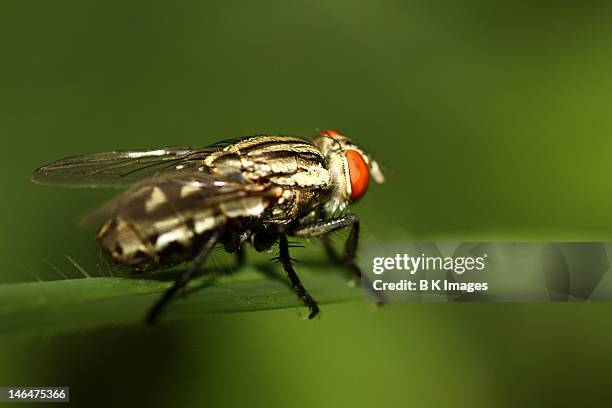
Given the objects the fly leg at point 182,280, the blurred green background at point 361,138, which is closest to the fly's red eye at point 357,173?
the blurred green background at point 361,138

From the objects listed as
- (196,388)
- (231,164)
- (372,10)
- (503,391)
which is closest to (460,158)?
(372,10)

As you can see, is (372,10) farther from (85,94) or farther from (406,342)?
(406,342)

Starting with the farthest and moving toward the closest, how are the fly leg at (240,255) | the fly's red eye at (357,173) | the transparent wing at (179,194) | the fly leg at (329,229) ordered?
the fly's red eye at (357,173), the fly leg at (329,229), the fly leg at (240,255), the transparent wing at (179,194)

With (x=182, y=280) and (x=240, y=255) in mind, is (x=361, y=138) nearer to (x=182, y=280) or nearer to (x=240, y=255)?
(x=240, y=255)

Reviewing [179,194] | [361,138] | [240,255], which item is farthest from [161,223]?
[361,138]

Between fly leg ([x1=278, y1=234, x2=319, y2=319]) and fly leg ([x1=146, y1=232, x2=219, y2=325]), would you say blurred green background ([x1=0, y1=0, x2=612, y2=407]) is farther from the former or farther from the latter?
fly leg ([x1=278, y1=234, x2=319, y2=319])

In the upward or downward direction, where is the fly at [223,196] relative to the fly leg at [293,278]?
upward

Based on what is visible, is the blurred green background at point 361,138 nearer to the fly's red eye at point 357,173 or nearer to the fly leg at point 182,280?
the fly's red eye at point 357,173

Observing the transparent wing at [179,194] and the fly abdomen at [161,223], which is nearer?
the transparent wing at [179,194]
